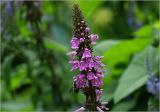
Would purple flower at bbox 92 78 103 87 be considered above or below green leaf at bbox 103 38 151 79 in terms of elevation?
below

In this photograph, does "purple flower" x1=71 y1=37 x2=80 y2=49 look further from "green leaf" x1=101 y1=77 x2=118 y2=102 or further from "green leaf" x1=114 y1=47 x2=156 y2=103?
"green leaf" x1=101 y1=77 x2=118 y2=102

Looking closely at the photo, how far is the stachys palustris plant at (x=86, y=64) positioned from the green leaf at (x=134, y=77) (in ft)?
4.62

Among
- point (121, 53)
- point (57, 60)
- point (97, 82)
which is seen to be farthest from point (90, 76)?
point (57, 60)

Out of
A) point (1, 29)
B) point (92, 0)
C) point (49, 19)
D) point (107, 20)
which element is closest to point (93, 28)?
point (107, 20)

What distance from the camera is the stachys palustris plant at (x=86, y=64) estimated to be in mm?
1841

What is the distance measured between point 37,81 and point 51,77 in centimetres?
13

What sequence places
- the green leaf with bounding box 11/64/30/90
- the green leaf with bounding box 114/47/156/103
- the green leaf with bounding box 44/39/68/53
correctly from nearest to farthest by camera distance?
the green leaf with bounding box 114/47/156/103 → the green leaf with bounding box 44/39/68/53 → the green leaf with bounding box 11/64/30/90

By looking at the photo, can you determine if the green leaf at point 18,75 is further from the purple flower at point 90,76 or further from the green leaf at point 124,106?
the purple flower at point 90,76

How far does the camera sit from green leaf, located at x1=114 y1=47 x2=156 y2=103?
3.40 metres

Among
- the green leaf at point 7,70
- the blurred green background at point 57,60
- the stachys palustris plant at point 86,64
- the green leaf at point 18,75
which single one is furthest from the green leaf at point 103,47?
the stachys palustris plant at point 86,64

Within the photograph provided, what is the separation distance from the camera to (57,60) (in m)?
4.41

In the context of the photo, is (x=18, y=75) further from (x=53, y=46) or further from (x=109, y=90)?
(x=109, y=90)

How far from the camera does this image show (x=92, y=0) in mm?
4383

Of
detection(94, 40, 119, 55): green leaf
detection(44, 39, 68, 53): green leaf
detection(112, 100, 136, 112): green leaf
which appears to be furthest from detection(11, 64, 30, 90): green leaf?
detection(112, 100, 136, 112): green leaf
